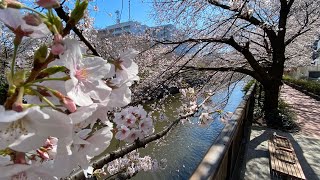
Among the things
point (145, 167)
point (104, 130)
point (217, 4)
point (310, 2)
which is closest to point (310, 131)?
point (310, 2)

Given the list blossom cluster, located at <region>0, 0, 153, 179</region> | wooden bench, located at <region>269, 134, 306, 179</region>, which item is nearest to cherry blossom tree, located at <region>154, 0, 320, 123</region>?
wooden bench, located at <region>269, 134, 306, 179</region>

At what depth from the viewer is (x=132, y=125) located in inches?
92.6

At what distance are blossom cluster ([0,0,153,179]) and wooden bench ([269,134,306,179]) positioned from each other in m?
4.56

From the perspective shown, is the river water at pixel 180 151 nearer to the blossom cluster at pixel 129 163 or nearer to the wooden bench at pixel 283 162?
the wooden bench at pixel 283 162

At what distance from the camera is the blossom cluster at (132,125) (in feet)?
7.41

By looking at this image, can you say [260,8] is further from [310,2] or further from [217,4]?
[217,4]

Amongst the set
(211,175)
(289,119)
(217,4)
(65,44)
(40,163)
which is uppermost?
(217,4)

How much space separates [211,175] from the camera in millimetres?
1921

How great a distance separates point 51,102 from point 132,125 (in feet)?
6.00

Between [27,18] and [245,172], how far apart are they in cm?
553

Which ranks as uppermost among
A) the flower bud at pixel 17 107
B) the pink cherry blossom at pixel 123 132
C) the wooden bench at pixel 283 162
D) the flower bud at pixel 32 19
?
the flower bud at pixel 32 19

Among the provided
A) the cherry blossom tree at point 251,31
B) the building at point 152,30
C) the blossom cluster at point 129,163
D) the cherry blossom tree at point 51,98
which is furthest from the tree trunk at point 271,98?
the cherry blossom tree at point 51,98

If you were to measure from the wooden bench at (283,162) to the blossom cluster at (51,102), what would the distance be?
456cm

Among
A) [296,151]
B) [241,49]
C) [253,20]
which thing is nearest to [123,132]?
[296,151]
